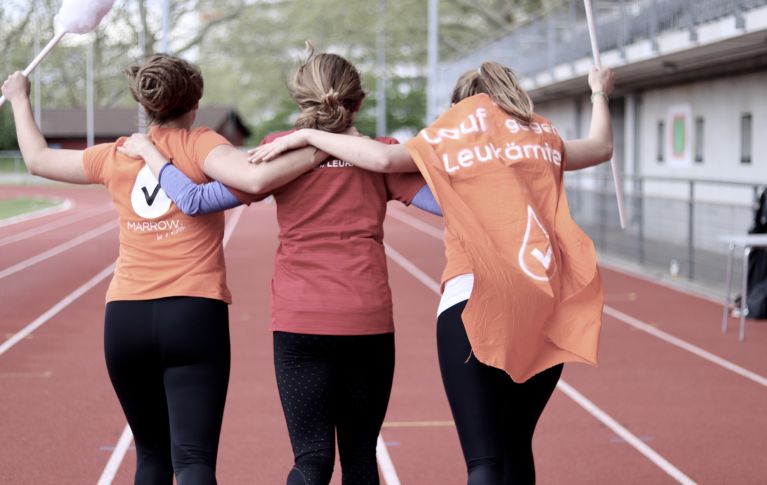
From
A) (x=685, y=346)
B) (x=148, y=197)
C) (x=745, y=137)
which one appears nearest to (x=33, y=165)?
(x=148, y=197)

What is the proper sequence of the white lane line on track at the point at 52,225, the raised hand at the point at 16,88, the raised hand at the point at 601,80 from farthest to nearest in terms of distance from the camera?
the white lane line on track at the point at 52,225 → the raised hand at the point at 601,80 → the raised hand at the point at 16,88

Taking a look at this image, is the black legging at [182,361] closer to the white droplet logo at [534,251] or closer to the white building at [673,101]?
the white droplet logo at [534,251]

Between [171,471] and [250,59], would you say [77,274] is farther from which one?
[250,59]

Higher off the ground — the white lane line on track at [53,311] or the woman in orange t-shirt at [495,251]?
the woman in orange t-shirt at [495,251]

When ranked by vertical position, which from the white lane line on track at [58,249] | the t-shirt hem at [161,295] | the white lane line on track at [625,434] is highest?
the t-shirt hem at [161,295]

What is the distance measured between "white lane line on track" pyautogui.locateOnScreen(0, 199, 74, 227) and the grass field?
0.42 m

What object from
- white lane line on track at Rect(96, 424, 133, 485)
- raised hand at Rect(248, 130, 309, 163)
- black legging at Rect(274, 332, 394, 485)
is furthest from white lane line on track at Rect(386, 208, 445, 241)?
raised hand at Rect(248, 130, 309, 163)

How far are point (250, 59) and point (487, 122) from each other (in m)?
68.4

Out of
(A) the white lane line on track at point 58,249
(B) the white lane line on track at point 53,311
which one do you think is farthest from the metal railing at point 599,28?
(A) the white lane line on track at point 58,249

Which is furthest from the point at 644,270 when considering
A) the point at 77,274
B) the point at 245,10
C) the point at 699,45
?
the point at 245,10

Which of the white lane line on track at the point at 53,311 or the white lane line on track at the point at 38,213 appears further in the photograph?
the white lane line on track at the point at 38,213

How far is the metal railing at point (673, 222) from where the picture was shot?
1421cm

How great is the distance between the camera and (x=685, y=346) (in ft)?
33.7

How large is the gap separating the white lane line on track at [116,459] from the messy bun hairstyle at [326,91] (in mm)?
2855
